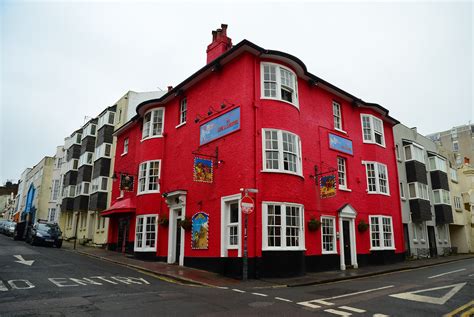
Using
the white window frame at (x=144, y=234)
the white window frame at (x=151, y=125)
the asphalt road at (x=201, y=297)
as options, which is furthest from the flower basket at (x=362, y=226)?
the white window frame at (x=151, y=125)

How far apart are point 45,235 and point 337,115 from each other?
2334 cm

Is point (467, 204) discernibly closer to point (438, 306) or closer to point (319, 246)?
point (319, 246)

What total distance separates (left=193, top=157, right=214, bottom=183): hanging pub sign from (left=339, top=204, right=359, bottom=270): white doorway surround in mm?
8015

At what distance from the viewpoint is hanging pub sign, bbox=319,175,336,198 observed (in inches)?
648

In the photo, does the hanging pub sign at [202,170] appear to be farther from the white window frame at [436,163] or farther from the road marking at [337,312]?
the white window frame at [436,163]

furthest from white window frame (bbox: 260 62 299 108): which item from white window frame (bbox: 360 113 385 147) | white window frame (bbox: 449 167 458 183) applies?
white window frame (bbox: 449 167 458 183)

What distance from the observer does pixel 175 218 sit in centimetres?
1958

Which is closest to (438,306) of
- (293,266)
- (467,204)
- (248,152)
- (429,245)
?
(293,266)

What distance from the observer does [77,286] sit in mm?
10781

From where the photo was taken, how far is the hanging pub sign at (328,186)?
648 inches

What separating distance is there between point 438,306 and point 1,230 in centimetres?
5032

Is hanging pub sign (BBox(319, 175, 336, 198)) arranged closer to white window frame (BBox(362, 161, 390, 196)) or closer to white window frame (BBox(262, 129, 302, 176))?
white window frame (BBox(262, 129, 302, 176))

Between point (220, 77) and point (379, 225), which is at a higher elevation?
point (220, 77)

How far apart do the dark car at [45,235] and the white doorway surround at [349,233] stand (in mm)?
21296
